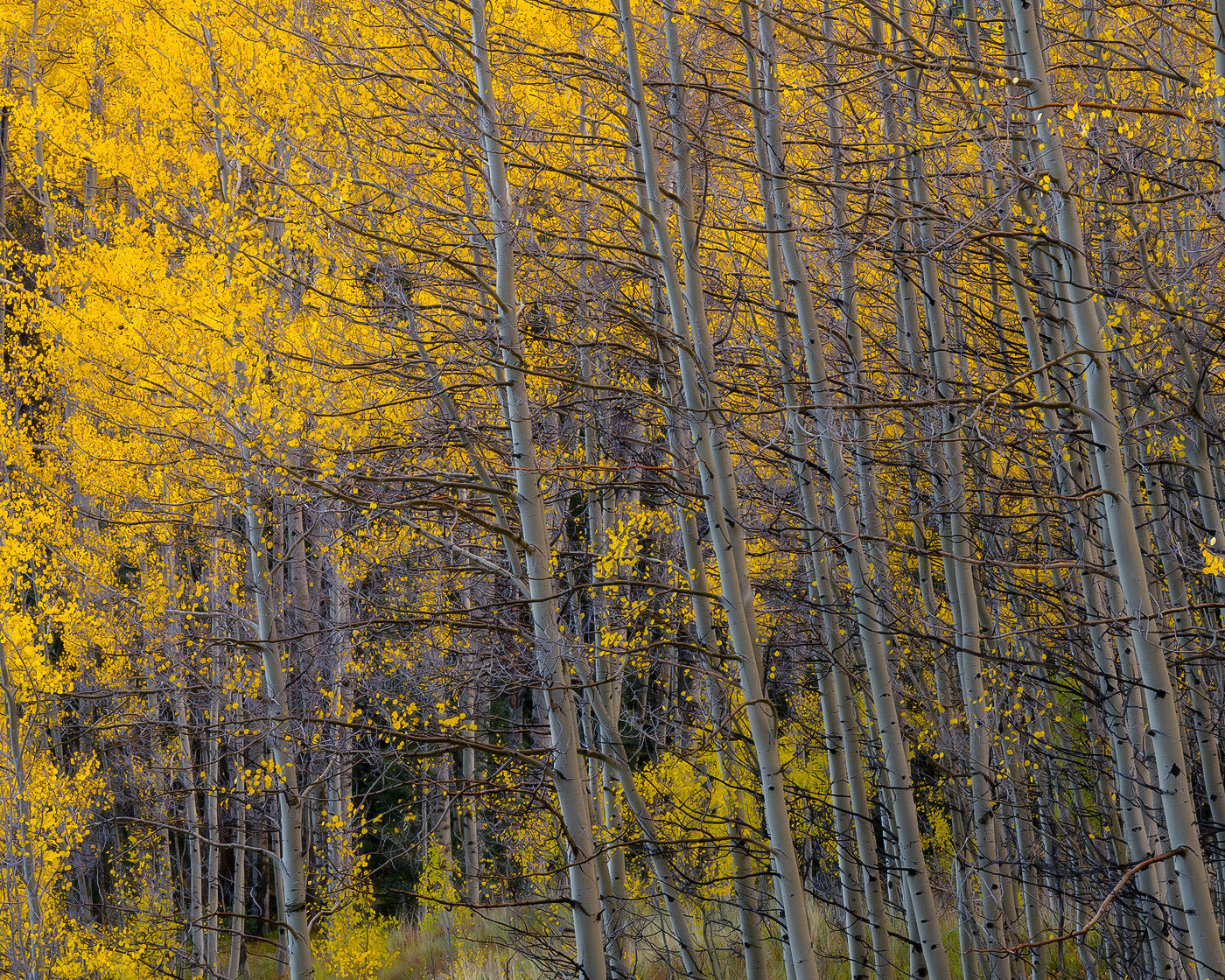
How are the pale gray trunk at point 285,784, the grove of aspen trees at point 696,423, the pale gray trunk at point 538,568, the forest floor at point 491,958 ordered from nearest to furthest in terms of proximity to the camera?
1. the grove of aspen trees at point 696,423
2. the pale gray trunk at point 538,568
3. the pale gray trunk at point 285,784
4. the forest floor at point 491,958

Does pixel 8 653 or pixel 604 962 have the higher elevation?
pixel 8 653

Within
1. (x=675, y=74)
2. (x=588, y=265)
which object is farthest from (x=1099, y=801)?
(x=675, y=74)

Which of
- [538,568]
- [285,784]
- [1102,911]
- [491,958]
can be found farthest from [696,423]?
[491,958]

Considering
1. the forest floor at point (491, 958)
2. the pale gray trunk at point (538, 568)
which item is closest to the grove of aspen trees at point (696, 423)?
the pale gray trunk at point (538, 568)

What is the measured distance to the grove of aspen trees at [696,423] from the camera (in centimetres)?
516

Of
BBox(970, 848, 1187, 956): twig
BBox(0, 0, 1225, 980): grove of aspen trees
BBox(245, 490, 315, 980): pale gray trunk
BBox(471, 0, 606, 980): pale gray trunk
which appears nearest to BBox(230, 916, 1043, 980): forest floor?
BBox(0, 0, 1225, 980): grove of aspen trees

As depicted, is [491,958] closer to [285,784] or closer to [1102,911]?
[285,784]

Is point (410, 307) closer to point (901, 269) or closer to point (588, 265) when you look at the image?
point (588, 265)

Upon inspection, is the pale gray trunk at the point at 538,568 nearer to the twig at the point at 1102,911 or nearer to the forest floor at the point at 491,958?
the forest floor at the point at 491,958

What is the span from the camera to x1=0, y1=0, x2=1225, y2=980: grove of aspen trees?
16.9ft

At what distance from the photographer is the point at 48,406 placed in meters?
13.4

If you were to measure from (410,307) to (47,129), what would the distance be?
19.4ft

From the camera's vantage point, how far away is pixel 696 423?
5.71 m

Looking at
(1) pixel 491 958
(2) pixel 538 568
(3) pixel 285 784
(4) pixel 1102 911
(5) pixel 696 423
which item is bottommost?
(1) pixel 491 958
